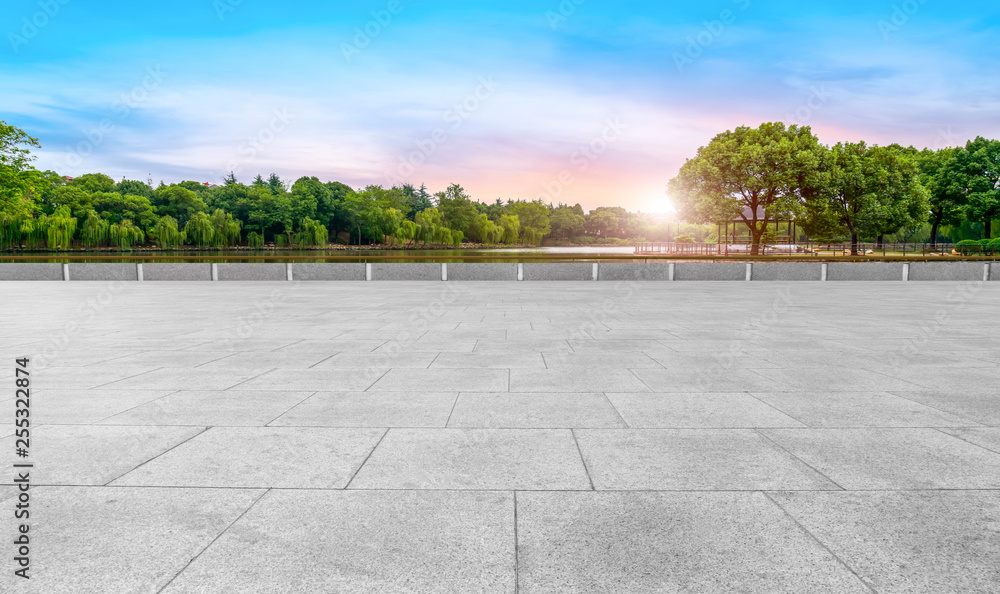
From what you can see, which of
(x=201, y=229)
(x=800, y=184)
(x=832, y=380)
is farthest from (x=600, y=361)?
(x=201, y=229)

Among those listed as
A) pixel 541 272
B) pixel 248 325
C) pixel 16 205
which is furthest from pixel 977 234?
pixel 16 205

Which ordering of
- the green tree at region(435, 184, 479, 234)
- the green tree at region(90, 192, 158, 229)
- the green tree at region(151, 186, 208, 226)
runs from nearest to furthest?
the green tree at region(90, 192, 158, 229) < the green tree at region(151, 186, 208, 226) < the green tree at region(435, 184, 479, 234)

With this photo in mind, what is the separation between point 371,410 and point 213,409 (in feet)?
5.32

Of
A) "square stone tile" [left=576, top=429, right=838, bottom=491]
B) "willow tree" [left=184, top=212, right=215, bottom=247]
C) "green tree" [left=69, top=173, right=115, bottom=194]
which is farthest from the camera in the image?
"green tree" [left=69, top=173, right=115, bottom=194]

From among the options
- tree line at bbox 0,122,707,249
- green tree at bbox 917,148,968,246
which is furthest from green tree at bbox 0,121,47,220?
green tree at bbox 917,148,968,246

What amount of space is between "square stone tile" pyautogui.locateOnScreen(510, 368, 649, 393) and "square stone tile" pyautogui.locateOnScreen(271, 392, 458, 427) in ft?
3.33

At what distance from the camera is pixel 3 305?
15930 millimetres

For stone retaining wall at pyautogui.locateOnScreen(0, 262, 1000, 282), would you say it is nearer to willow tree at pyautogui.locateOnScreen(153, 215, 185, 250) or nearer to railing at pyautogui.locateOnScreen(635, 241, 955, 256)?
railing at pyautogui.locateOnScreen(635, 241, 955, 256)

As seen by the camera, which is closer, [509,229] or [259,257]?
[259,257]

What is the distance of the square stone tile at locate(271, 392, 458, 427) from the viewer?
5.14 meters

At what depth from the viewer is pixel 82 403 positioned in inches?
229

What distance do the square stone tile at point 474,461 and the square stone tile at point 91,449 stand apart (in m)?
1.81

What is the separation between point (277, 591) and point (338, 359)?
5843 mm

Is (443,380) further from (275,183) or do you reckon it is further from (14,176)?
(275,183)
